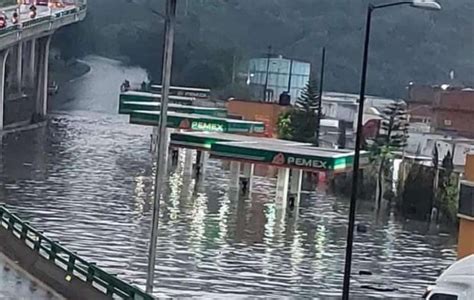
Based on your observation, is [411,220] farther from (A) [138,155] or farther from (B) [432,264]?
(A) [138,155]

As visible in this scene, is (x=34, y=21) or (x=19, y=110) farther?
(x=19, y=110)

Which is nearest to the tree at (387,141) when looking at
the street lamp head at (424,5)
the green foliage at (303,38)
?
the street lamp head at (424,5)

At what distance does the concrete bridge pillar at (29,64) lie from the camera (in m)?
82.7

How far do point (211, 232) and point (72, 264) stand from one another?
11.6 m

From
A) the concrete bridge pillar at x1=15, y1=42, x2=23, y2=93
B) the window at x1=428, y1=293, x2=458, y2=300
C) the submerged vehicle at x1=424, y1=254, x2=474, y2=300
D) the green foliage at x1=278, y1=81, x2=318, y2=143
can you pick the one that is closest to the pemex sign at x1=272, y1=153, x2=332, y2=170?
the green foliage at x1=278, y1=81, x2=318, y2=143

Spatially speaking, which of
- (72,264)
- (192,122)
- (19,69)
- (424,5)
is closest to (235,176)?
(192,122)

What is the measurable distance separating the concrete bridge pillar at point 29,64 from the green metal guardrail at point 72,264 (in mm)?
60586

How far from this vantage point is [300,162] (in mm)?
38938

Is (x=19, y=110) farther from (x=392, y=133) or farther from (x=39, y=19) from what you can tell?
(x=392, y=133)

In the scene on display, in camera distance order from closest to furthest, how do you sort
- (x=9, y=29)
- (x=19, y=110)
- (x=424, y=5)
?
(x=424, y=5) < (x=9, y=29) < (x=19, y=110)

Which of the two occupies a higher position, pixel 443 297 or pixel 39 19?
pixel 39 19

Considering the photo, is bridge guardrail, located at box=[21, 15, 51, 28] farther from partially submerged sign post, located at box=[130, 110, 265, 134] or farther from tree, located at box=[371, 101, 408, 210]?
tree, located at box=[371, 101, 408, 210]

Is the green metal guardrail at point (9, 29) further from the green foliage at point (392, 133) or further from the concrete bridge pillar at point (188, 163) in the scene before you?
the green foliage at point (392, 133)

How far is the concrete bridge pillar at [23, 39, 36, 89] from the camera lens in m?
82.7
